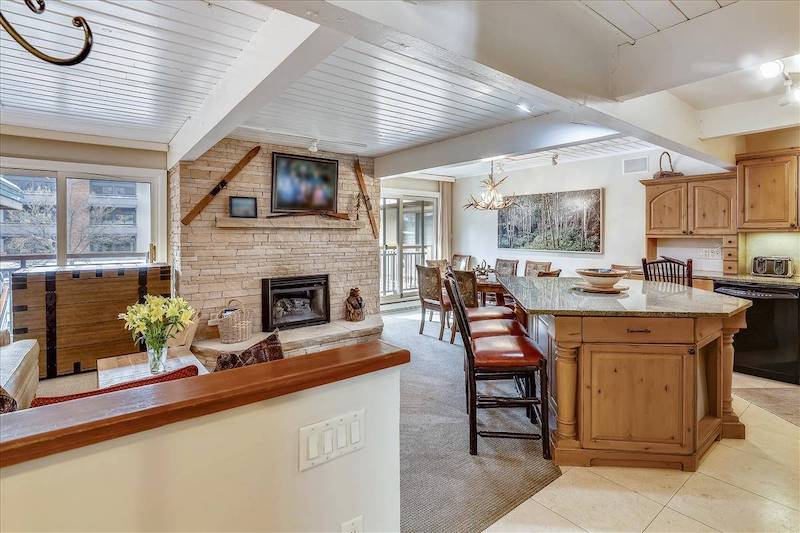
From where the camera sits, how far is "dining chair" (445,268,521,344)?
3.41 meters

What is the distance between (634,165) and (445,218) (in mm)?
3484

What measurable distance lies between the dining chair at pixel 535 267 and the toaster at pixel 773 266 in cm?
239

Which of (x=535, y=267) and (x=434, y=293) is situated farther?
(x=535, y=267)

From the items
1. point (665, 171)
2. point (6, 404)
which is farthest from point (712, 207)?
point (6, 404)

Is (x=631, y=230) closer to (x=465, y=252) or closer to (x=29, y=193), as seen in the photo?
(x=465, y=252)

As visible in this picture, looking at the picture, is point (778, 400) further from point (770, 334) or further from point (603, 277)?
point (603, 277)

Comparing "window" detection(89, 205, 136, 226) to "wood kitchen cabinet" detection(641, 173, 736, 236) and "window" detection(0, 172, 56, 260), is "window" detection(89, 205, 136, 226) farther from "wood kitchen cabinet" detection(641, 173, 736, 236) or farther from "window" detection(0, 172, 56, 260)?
"wood kitchen cabinet" detection(641, 173, 736, 236)

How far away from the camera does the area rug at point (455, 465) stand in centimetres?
200

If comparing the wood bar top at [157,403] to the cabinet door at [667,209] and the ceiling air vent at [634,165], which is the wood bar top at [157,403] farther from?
the ceiling air vent at [634,165]

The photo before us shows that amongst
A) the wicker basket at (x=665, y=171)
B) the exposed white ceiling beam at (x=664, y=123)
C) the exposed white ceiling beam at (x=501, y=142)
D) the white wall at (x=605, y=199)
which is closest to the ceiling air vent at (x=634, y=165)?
the white wall at (x=605, y=199)

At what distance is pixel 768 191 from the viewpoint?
4086 millimetres

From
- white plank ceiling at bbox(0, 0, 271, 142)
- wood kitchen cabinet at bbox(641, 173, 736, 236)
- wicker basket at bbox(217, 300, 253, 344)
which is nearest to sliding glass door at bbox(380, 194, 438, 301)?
wicker basket at bbox(217, 300, 253, 344)

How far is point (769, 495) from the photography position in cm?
212

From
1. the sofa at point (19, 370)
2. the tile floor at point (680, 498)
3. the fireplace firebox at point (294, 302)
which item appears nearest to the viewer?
the tile floor at point (680, 498)
